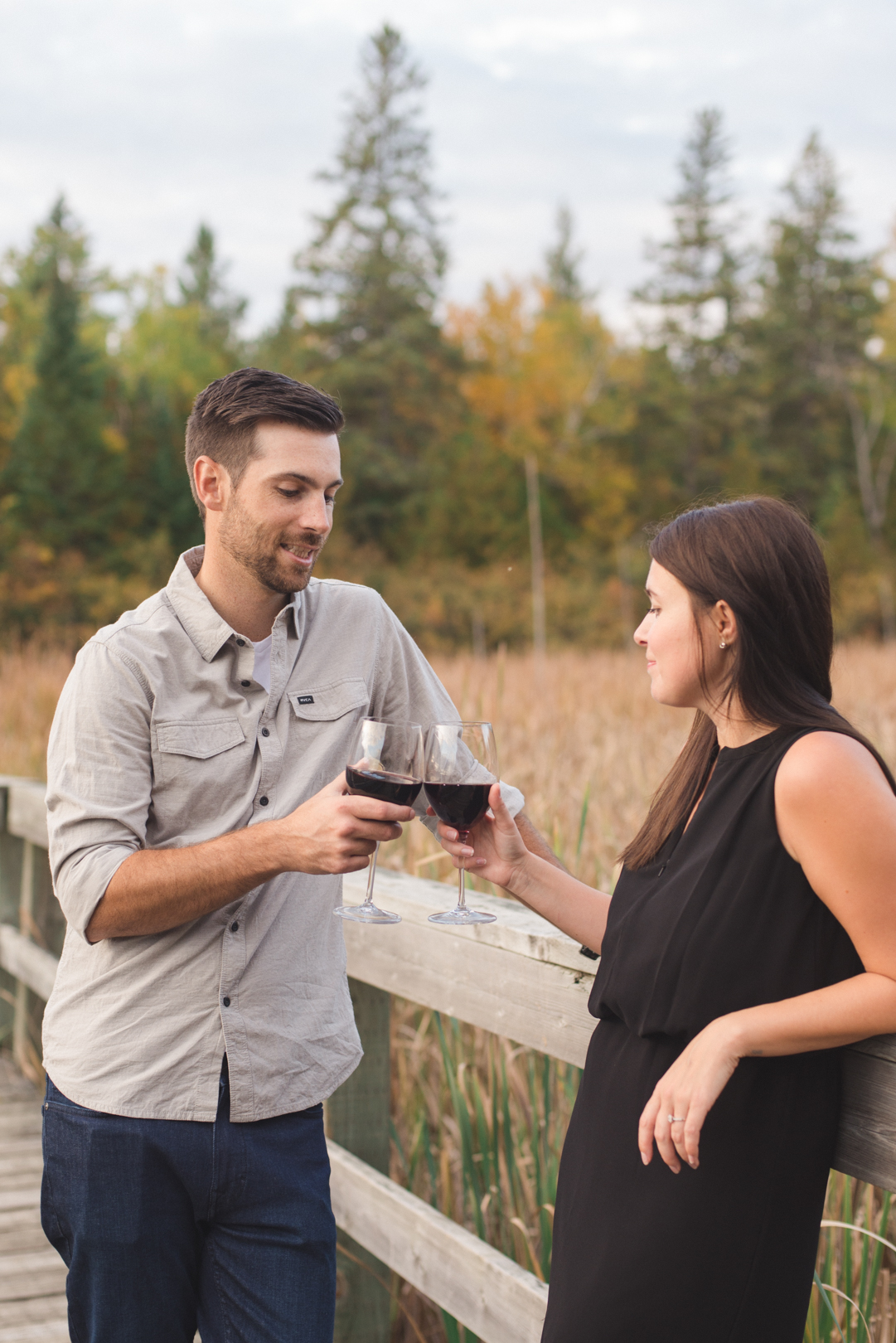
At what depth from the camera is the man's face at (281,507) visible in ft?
5.60

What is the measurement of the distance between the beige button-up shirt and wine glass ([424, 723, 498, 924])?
0.63 feet

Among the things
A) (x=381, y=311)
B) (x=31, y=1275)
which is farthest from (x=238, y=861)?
(x=381, y=311)

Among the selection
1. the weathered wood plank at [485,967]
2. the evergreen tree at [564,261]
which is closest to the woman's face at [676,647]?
the weathered wood plank at [485,967]

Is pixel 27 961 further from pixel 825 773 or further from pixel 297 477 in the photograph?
pixel 825 773

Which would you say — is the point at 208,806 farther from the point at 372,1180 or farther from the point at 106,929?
the point at 372,1180

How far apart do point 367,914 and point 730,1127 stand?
1.56 feet

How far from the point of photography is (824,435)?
112 ft

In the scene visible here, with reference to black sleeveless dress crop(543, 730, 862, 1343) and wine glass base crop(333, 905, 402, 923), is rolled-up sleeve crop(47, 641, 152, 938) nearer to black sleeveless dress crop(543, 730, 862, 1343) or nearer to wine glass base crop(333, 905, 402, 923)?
wine glass base crop(333, 905, 402, 923)

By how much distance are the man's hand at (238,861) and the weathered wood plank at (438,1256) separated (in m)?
0.74

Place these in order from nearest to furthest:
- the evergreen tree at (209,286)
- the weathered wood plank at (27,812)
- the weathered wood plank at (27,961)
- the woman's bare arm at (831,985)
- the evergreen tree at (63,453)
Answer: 1. the woman's bare arm at (831,985)
2. the weathered wood plank at (27,961)
3. the weathered wood plank at (27,812)
4. the evergreen tree at (63,453)
5. the evergreen tree at (209,286)

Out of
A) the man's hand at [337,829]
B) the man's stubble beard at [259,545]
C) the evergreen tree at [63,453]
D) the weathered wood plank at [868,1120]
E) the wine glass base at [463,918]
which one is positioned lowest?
the weathered wood plank at [868,1120]

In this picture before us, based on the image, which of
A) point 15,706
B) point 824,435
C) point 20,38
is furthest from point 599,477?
point 15,706

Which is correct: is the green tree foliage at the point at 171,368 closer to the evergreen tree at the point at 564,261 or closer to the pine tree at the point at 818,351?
the evergreen tree at the point at 564,261

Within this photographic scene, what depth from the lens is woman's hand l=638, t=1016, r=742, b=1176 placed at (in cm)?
114
